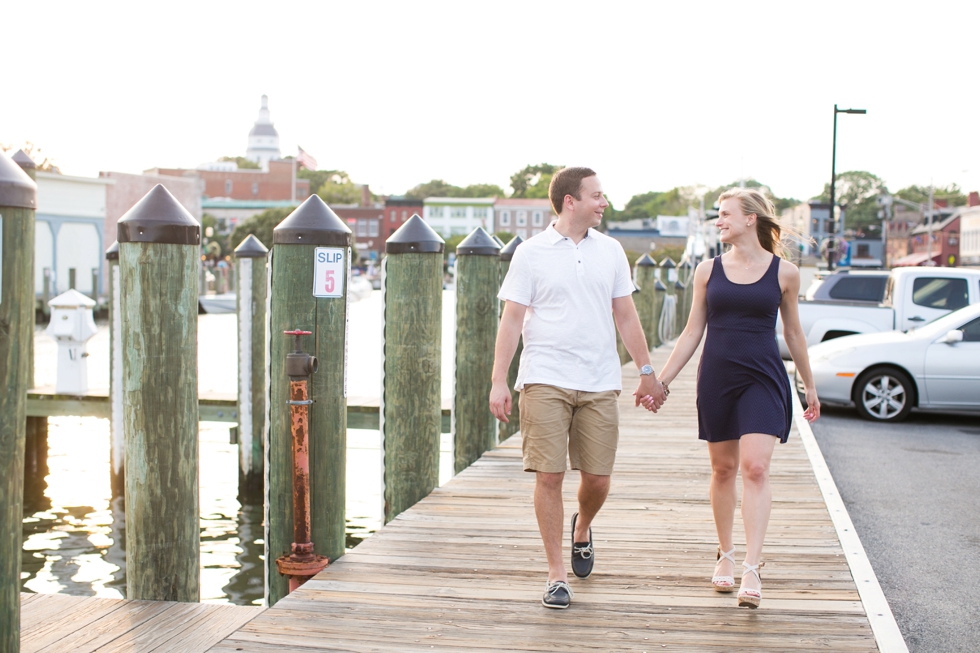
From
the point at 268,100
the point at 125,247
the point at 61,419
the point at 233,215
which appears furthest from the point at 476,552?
the point at 268,100

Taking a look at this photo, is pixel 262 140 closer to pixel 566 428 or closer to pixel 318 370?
pixel 318 370

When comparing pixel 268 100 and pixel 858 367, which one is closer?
pixel 858 367

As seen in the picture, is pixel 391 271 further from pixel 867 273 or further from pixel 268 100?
pixel 268 100

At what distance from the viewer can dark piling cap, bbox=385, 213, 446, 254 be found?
588cm

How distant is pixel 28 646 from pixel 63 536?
19.1 feet

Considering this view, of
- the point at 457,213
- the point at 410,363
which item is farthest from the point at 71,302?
the point at 457,213

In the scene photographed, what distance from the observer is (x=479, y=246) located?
732 cm

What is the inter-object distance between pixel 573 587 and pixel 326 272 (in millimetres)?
1813

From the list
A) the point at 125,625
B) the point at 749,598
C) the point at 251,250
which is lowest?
the point at 125,625

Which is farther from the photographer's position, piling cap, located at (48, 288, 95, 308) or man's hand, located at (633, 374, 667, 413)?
piling cap, located at (48, 288, 95, 308)

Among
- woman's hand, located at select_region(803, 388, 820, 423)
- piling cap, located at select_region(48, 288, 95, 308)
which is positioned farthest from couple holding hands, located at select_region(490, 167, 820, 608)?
piling cap, located at select_region(48, 288, 95, 308)

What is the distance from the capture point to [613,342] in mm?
4457

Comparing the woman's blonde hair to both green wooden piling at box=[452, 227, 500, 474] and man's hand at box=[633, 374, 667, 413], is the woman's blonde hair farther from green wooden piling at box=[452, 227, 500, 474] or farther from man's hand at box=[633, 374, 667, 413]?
green wooden piling at box=[452, 227, 500, 474]

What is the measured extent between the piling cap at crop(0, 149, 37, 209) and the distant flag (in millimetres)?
153557
